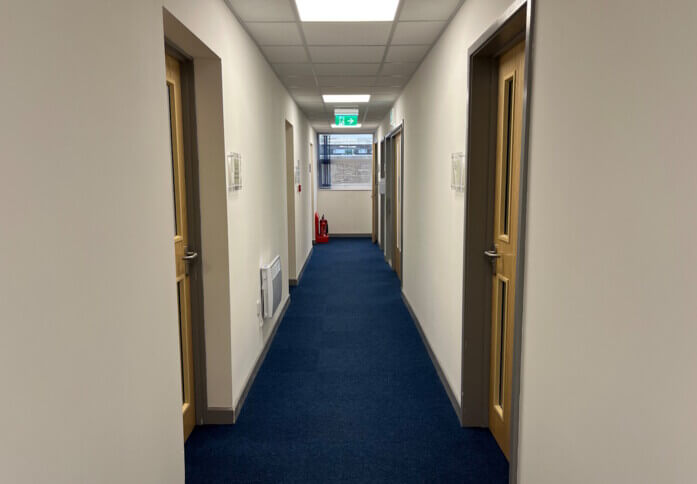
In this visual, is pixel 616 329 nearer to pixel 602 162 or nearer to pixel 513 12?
pixel 602 162

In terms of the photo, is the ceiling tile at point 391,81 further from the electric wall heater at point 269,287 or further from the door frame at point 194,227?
the door frame at point 194,227

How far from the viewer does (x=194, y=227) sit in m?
2.76

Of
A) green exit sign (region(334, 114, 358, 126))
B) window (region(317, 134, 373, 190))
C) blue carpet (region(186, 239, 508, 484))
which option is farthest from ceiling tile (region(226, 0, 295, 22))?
window (region(317, 134, 373, 190))

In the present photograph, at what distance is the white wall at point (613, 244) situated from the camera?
99cm

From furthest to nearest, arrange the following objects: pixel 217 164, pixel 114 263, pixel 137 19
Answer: pixel 217 164, pixel 137 19, pixel 114 263

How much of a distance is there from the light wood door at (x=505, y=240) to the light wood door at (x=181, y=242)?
1.65 m

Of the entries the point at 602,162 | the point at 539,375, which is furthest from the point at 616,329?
the point at 539,375

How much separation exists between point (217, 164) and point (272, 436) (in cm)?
153

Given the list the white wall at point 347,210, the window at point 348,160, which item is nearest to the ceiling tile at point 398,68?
the white wall at point 347,210

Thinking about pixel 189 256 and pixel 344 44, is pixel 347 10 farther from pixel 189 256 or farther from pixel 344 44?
pixel 189 256

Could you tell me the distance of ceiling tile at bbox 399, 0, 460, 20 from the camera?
9.09ft

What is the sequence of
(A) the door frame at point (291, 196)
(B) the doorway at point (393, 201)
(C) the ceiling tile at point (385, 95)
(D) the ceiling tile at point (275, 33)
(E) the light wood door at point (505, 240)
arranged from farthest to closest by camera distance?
(B) the doorway at point (393, 201) < (A) the door frame at point (291, 196) < (C) the ceiling tile at point (385, 95) < (D) the ceiling tile at point (275, 33) < (E) the light wood door at point (505, 240)

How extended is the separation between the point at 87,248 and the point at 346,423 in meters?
2.07

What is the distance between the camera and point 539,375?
1708 mm
